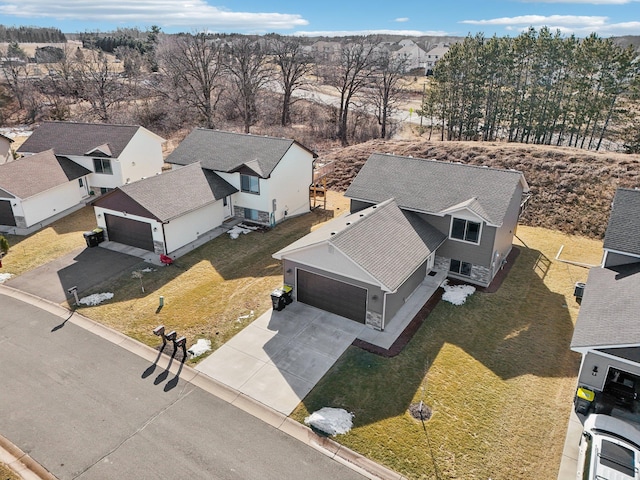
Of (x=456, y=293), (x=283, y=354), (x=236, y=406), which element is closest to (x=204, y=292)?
(x=283, y=354)

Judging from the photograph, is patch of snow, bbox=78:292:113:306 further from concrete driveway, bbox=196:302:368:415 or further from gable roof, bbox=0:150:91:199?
gable roof, bbox=0:150:91:199

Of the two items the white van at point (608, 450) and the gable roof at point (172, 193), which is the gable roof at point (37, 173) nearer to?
the gable roof at point (172, 193)

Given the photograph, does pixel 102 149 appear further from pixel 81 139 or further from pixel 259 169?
pixel 259 169

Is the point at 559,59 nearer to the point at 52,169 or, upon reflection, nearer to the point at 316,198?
the point at 316,198

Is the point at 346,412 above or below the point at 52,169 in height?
below

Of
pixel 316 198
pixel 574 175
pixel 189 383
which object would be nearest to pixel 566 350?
pixel 189 383

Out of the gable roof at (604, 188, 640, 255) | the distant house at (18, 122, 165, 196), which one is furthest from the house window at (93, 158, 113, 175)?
the gable roof at (604, 188, 640, 255)
